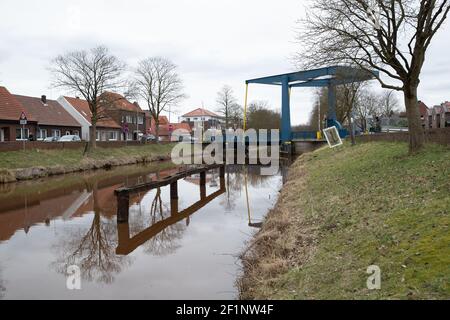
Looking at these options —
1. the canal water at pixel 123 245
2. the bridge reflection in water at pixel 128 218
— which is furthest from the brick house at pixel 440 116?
the bridge reflection in water at pixel 128 218

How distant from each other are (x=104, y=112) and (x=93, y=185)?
50.1ft

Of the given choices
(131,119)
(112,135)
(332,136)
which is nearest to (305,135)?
(332,136)

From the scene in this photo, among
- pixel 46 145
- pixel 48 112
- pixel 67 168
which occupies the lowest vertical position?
pixel 67 168

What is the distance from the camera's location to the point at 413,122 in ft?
37.2

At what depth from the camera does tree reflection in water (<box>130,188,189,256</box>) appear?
8745 millimetres

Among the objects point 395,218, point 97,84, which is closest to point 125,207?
point 395,218

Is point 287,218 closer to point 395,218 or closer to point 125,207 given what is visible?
point 395,218

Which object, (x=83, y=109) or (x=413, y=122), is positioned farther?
(x=83, y=109)

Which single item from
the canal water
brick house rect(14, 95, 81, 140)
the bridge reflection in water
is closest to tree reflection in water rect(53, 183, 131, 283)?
the canal water

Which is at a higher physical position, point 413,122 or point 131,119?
point 131,119

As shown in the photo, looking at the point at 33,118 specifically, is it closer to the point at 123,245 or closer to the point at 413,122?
the point at 123,245

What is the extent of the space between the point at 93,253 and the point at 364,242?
18.2 ft

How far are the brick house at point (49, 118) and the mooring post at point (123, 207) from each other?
29.6 metres

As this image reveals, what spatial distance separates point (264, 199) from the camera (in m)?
15.1
